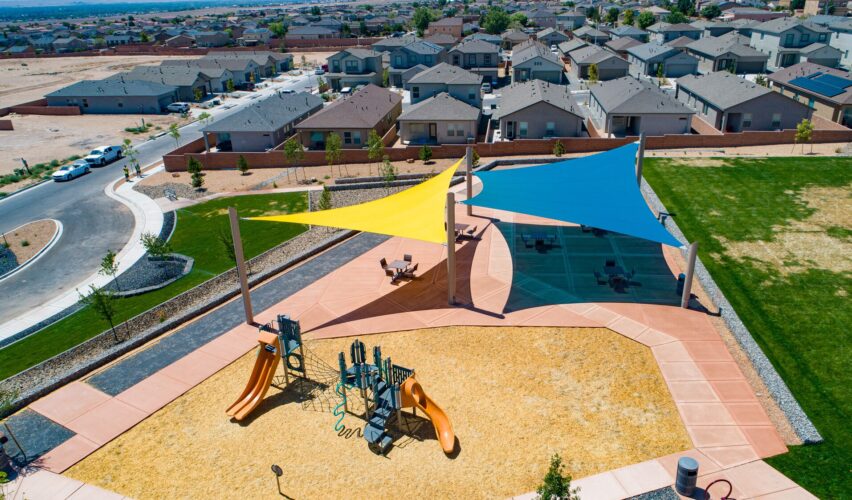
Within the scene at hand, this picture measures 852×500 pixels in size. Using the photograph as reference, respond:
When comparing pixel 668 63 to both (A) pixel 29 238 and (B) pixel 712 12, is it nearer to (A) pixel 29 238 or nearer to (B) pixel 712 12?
(A) pixel 29 238

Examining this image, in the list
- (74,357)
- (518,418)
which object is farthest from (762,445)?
(74,357)

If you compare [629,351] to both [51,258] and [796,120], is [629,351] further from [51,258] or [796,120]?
[796,120]

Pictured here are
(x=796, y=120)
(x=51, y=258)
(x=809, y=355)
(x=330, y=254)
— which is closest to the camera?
(x=809, y=355)

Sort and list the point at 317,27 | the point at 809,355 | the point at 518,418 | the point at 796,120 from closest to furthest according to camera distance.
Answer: the point at 518,418 < the point at 809,355 < the point at 796,120 < the point at 317,27

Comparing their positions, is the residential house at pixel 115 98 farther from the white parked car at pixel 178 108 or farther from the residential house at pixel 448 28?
the residential house at pixel 448 28

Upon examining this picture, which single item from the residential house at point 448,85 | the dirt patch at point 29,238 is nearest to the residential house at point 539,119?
the residential house at point 448,85

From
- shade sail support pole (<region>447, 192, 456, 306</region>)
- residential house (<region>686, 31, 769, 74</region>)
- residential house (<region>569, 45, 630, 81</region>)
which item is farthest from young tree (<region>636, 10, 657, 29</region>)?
shade sail support pole (<region>447, 192, 456, 306</region>)
